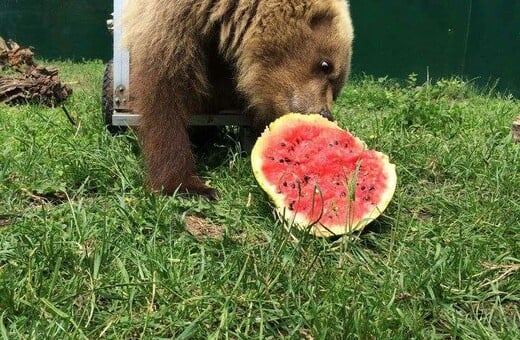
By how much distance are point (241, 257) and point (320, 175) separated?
2.55ft

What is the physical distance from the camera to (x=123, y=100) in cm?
397

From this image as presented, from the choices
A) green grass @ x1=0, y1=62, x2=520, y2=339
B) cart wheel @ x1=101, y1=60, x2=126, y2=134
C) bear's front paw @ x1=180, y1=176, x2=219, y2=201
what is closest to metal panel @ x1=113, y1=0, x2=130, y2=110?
cart wheel @ x1=101, y1=60, x2=126, y2=134

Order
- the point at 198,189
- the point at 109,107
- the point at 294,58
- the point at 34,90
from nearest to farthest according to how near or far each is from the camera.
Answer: the point at 198,189 < the point at 294,58 < the point at 109,107 < the point at 34,90

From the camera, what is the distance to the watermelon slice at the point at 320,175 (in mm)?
2600

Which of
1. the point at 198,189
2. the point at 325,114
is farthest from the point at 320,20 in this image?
the point at 198,189

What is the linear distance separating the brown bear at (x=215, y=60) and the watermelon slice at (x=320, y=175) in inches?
10.7

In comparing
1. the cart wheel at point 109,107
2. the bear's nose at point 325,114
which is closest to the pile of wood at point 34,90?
the cart wheel at point 109,107

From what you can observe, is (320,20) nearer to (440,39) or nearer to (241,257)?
(241,257)

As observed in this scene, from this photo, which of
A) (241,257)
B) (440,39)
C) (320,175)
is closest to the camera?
(241,257)

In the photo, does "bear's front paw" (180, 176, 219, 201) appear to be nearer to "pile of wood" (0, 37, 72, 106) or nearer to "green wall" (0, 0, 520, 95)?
"pile of wood" (0, 37, 72, 106)

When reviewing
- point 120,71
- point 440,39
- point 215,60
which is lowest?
point 440,39

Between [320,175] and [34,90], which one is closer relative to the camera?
[320,175]

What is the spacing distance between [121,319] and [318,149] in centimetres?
148

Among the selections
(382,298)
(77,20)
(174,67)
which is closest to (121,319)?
(382,298)
